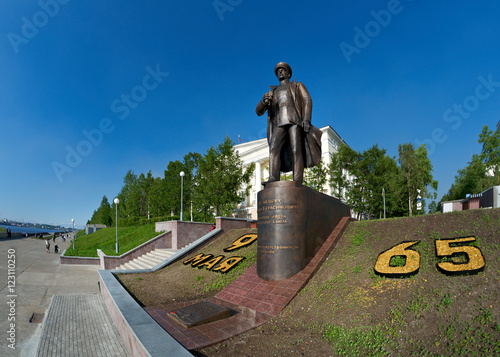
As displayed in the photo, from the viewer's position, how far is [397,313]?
16.4 feet

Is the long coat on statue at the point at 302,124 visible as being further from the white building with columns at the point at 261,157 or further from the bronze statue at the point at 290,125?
the white building with columns at the point at 261,157

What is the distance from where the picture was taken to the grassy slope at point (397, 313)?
14.1 ft

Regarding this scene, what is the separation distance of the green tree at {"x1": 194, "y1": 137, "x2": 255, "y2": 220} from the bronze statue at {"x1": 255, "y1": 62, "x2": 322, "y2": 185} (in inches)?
740

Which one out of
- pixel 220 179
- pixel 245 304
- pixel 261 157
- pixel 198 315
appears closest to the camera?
pixel 198 315

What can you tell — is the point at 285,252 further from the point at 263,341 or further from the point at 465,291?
the point at 465,291

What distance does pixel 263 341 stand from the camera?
5.16m

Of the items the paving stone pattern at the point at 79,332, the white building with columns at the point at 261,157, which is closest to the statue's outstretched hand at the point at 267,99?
the paving stone pattern at the point at 79,332

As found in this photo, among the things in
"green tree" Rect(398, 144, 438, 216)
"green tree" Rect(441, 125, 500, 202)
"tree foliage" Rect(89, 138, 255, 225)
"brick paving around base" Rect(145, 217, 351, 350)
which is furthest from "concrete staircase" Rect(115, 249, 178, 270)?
"green tree" Rect(441, 125, 500, 202)

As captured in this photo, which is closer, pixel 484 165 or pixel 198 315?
pixel 198 315

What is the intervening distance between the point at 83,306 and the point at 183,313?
4560mm

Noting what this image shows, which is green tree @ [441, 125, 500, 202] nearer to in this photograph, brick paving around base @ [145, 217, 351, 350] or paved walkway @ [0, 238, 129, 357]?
brick paving around base @ [145, 217, 351, 350]

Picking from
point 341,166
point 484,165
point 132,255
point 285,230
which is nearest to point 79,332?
point 285,230

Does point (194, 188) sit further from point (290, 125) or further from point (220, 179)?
point (290, 125)

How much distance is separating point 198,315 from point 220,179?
71.5ft
